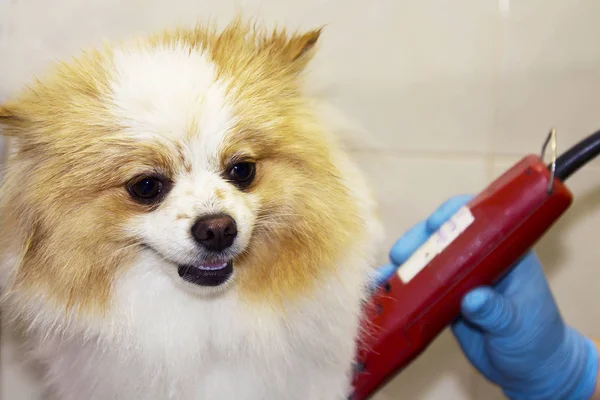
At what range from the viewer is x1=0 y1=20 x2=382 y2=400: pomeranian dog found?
0.70 metres

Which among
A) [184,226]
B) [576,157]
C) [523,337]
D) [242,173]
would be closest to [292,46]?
[242,173]

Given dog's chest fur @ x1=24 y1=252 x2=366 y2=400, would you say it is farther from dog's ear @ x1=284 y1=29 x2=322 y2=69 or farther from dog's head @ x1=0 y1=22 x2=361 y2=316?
dog's ear @ x1=284 y1=29 x2=322 y2=69

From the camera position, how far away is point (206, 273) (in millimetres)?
734

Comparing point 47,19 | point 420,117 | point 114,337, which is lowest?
point 114,337

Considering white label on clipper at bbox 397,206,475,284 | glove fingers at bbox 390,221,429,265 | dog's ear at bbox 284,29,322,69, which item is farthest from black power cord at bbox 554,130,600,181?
dog's ear at bbox 284,29,322,69

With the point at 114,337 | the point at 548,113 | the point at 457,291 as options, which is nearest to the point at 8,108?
the point at 114,337

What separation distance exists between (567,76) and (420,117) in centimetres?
26

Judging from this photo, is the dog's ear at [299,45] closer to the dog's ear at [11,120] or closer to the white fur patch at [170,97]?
the white fur patch at [170,97]

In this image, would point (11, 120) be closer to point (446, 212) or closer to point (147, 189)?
point (147, 189)

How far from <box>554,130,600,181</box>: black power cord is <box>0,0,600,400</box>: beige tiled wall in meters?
0.25

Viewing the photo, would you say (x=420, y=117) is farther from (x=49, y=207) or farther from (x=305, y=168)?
(x=49, y=207)

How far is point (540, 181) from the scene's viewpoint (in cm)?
77

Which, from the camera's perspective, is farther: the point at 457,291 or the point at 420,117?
the point at 420,117

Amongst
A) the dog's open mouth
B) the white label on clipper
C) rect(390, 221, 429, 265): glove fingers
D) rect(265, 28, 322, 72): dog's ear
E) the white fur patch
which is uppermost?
rect(265, 28, 322, 72): dog's ear
